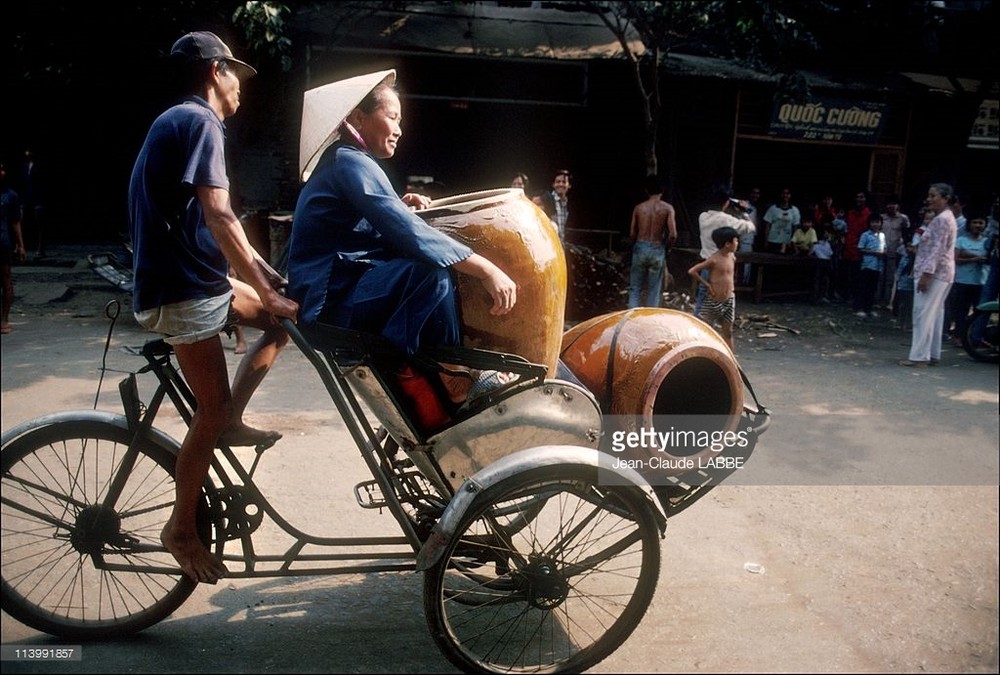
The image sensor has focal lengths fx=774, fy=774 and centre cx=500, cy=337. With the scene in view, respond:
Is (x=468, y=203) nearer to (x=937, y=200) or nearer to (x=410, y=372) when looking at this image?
(x=410, y=372)

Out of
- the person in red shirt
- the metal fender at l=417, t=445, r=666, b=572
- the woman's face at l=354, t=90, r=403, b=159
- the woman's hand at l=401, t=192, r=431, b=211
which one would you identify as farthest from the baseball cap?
Answer: the person in red shirt

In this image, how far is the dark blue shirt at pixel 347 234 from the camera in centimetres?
233

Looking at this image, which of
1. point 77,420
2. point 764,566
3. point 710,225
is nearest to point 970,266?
point 710,225

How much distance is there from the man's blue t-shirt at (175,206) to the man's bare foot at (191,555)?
29.9 inches

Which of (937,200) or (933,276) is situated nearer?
(937,200)

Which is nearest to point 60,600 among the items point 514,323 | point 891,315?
point 514,323

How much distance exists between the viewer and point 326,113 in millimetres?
2424

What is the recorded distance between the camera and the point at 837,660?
2.75 metres

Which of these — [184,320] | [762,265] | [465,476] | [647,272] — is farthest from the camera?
[762,265]

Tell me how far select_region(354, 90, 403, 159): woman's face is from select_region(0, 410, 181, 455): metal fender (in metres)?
1.23

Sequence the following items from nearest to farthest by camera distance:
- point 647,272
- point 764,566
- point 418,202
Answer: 1. point 418,202
2. point 764,566
3. point 647,272

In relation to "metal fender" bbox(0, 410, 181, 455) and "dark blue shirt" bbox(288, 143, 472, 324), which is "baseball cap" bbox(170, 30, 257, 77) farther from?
"metal fender" bbox(0, 410, 181, 455)

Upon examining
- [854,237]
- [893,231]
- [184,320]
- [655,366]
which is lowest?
[854,237]

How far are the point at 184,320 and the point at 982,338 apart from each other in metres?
8.74
